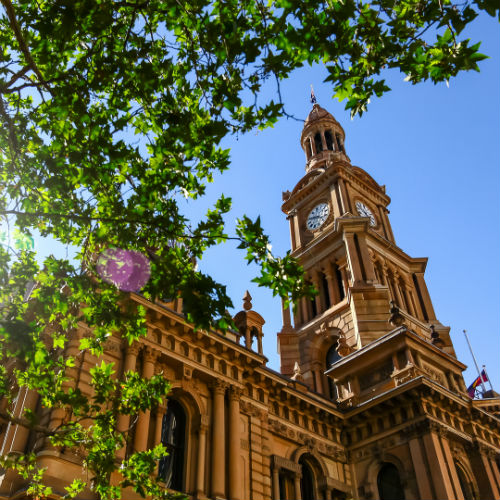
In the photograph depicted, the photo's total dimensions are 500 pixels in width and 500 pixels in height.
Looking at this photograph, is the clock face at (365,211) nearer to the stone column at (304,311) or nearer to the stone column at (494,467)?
the stone column at (304,311)

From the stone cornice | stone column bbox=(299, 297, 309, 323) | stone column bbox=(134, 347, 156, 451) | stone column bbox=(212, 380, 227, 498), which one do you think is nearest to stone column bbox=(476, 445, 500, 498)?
stone column bbox=(212, 380, 227, 498)

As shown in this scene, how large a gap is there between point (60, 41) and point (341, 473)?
17.5 m

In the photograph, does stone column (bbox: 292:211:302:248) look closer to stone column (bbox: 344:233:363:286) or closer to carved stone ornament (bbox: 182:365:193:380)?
stone column (bbox: 344:233:363:286)

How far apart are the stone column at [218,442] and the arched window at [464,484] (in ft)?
30.1

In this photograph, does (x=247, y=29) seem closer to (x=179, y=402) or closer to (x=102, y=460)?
(x=102, y=460)

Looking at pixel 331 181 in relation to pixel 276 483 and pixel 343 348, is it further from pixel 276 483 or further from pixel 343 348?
pixel 276 483

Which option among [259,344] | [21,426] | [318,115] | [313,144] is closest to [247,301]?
[259,344]

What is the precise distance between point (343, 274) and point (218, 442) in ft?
64.1

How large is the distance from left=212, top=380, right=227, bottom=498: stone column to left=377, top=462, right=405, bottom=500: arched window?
23.3 ft

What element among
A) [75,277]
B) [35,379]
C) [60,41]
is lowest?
[35,379]

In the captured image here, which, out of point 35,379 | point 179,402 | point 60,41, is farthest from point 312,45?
point 179,402

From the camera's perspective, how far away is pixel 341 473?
20172 millimetres

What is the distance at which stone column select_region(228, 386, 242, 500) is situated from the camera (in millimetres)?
15597

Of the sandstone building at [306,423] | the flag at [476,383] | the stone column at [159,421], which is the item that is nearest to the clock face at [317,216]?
the sandstone building at [306,423]
